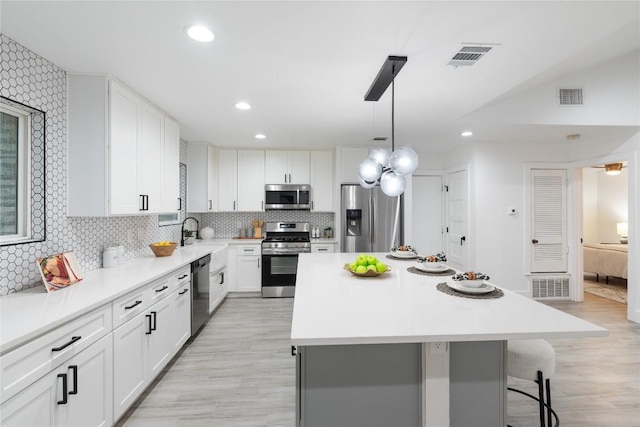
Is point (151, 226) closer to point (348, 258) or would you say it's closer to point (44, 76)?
point (44, 76)

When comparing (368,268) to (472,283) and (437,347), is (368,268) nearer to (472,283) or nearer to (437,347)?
(472,283)

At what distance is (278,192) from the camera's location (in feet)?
16.7

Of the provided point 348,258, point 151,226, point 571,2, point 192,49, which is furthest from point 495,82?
point 151,226

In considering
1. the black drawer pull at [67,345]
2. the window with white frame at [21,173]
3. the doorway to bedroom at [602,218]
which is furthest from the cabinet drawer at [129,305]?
the doorway to bedroom at [602,218]

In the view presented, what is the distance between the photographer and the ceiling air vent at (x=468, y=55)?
2008mm

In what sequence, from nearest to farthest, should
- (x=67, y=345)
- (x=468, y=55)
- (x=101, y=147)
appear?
(x=67, y=345)
(x=468, y=55)
(x=101, y=147)

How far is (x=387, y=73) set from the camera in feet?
7.21

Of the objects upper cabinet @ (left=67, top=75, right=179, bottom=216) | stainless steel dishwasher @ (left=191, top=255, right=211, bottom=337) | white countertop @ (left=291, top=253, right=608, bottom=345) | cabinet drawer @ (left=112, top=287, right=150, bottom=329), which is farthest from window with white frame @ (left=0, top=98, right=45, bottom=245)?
white countertop @ (left=291, top=253, right=608, bottom=345)

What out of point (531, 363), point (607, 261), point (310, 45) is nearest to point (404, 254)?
point (531, 363)

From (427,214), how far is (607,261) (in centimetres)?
326

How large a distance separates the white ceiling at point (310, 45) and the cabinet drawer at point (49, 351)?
1619mm

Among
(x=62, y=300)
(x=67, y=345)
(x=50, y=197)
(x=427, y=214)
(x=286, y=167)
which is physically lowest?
(x=67, y=345)

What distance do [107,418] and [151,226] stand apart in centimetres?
226

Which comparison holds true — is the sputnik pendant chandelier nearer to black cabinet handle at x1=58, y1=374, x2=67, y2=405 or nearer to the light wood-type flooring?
the light wood-type flooring
